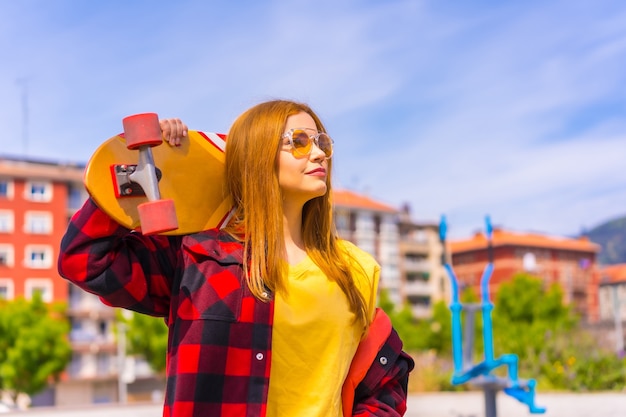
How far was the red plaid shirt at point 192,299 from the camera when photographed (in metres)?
1.92

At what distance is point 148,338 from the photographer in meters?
40.7

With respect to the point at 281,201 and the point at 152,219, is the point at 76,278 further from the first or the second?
the point at 281,201

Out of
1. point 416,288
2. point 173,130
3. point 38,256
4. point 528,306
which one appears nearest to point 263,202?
point 173,130

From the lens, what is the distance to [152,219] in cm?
182

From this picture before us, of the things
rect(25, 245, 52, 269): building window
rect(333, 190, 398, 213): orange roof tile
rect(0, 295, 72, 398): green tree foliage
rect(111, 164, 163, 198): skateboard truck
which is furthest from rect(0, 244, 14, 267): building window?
rect(111, 164, 163, 198): skateboard truck

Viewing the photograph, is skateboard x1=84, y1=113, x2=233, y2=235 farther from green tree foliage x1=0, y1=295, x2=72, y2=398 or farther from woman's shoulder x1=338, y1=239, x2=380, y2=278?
green tree foliage x1=0, y1=295, x2=72, y2=398

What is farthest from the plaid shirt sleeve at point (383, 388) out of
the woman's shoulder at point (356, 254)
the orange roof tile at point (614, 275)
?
the orange roof tile at point (614, 275)

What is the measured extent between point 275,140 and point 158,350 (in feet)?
130

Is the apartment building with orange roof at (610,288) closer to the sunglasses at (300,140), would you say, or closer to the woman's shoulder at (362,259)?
the woman's shoulder at (362,259)

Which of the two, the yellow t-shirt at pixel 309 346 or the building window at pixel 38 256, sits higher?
the building window at pixel 38 256

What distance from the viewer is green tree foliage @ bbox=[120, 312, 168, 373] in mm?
40219

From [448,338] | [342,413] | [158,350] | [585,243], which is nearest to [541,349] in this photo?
[342,413]

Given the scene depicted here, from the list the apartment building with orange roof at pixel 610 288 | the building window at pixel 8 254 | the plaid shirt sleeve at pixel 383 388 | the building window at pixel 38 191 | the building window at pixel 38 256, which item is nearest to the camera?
Result: the plaid shirt sleeve at pixel 383 388

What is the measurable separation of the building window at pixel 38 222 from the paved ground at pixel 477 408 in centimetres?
4201
